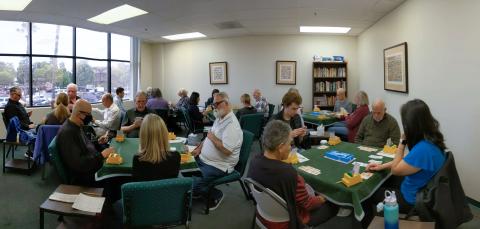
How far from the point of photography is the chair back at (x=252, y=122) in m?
5.45

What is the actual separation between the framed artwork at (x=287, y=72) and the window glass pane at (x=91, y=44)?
5.04 metres

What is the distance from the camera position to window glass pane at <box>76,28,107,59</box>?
307 inches

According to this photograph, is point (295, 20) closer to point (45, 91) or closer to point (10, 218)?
point (10, 218)

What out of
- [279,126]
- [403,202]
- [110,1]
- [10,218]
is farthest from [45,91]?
[403,202]

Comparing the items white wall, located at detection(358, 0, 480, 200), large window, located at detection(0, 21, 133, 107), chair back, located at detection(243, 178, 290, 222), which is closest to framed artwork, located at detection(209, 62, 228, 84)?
large window, located at detection(0, 21, 133, 107)

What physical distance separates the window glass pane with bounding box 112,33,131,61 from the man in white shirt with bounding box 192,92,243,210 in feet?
21.9

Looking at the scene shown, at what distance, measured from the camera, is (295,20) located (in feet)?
20.5

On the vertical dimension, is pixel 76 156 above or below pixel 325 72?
below

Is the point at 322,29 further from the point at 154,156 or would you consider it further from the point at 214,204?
the point at 154,156

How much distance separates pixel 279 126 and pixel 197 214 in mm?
1650

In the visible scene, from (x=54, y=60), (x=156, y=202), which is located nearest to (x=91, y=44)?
(x=54, y=60)

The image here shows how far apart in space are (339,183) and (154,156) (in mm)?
1415

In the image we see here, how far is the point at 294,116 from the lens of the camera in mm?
3471

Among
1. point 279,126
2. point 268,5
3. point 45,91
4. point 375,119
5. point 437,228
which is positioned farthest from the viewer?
point 45,91
